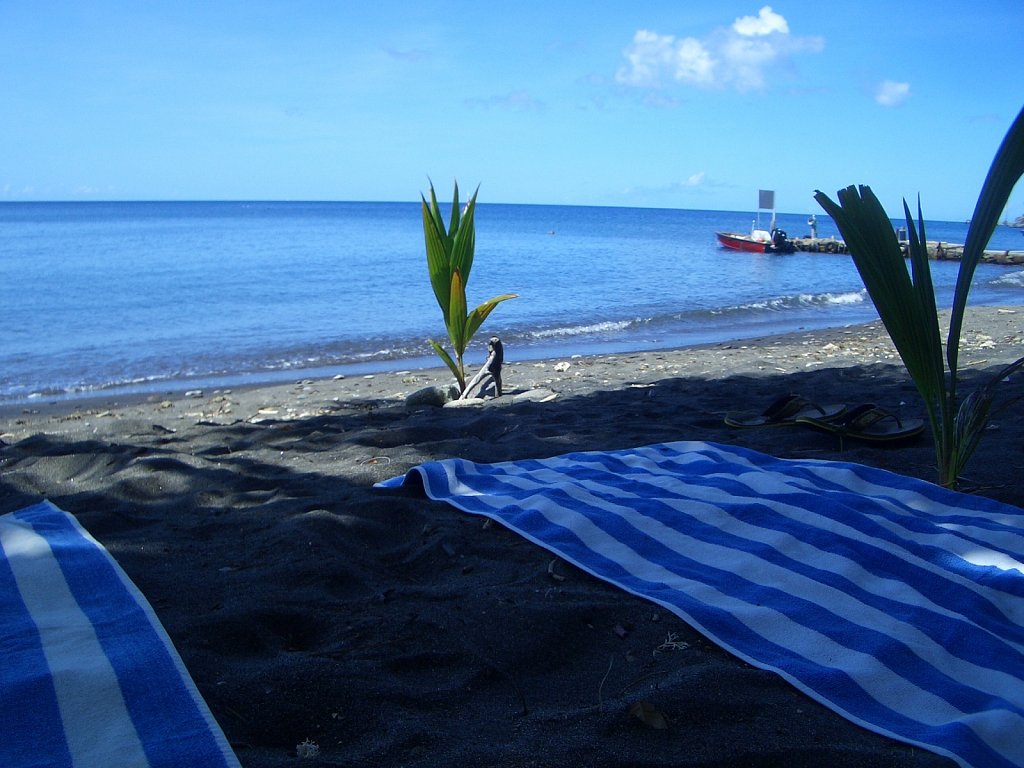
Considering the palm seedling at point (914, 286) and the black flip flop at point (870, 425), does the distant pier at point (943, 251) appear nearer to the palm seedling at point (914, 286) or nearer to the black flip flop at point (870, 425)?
the black flip flop at point (870, 425)

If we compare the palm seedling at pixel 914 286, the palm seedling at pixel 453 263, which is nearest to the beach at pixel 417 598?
the palm seedling at pixel 914 286

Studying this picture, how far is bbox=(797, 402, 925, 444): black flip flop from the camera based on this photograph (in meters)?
3.49

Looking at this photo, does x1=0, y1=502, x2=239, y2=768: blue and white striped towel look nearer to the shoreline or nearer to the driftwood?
the driftwood

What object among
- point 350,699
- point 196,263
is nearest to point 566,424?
point 350,699

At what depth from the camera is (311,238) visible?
35312mm

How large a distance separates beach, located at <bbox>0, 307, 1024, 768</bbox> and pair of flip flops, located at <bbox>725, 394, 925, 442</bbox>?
0.06 metres

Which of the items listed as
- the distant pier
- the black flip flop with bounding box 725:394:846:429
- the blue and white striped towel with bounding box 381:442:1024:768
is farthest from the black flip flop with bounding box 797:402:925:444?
the distant pier

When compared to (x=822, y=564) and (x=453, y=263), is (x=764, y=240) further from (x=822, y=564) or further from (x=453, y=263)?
(x=822, y=564)

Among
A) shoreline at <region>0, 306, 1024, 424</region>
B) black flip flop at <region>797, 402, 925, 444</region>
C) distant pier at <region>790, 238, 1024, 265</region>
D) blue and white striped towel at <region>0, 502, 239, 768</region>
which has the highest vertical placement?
distant pier at <region>790, 238, 1024, 265</region>

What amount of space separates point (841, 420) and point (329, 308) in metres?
11.1

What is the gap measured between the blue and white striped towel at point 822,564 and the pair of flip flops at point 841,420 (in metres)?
0.69

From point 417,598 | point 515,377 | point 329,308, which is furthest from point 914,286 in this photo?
point 329,308

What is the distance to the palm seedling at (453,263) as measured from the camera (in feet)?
17.4

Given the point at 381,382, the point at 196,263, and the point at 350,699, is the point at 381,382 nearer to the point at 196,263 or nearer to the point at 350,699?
the point at 350,699
